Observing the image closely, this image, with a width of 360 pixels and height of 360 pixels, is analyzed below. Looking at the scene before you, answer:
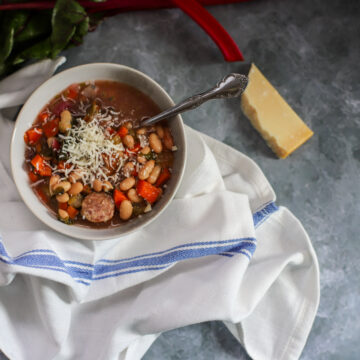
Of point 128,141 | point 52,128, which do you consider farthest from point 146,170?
point 52,128

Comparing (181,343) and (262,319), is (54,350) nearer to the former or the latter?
(181,343)

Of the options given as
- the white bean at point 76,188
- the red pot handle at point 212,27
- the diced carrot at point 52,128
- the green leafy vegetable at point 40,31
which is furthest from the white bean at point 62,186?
the red pot handle at point 212,27

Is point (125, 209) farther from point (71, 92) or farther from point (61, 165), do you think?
point (71, 92)

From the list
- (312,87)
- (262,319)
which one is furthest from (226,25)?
(262,319)

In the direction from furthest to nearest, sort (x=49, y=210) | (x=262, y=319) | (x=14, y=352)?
(x=262, y=319)
(x=14, y=352)
(x=49, y=210)

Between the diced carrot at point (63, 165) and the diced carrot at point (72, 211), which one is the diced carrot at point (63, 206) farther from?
the diced carrot at point (63, 165)

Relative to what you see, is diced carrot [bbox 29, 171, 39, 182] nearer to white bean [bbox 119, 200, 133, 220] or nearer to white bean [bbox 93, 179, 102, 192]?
white bean [bbox 93, 179, 102, 192]

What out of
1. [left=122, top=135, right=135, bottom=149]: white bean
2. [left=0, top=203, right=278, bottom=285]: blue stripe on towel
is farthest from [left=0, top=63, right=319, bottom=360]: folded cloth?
[left=122, top=135, right=135, bottom=149]: white bean
